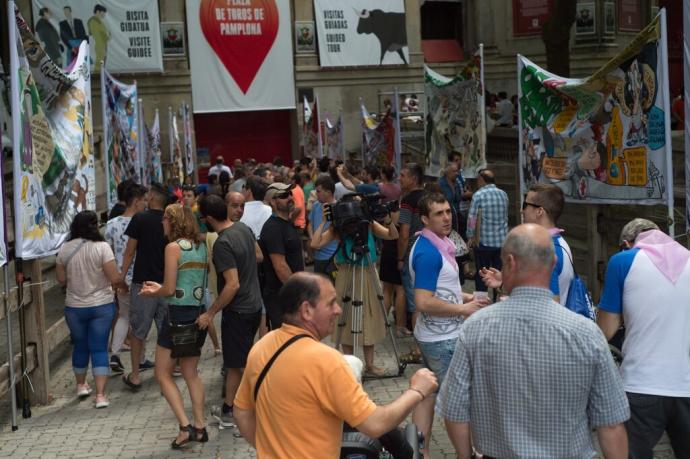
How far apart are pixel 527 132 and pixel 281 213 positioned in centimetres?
276

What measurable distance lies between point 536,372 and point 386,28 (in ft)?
87.4

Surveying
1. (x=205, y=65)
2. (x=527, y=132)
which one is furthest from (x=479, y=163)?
(x=205, y=65)

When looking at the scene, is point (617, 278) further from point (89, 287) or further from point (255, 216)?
point (255, 216)

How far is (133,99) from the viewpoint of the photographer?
43.4 ft

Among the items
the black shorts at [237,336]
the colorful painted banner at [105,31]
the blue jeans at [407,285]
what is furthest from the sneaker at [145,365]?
the colorful painted banner at [105,31]

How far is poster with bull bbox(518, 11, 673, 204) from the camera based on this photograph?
22.3 feet

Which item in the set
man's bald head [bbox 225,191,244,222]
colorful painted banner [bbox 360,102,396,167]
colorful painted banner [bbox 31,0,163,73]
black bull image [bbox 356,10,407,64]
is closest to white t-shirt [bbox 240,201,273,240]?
man's bald head [bbox 225,191,244,222]

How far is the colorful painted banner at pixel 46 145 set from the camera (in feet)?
24.3

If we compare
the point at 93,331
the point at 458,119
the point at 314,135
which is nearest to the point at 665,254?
the point at 93,331

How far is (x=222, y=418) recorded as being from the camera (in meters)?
7.50

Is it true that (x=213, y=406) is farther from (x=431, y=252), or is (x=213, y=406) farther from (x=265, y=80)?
(x=265, y=80)

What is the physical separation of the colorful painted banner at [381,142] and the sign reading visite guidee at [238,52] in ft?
34.0

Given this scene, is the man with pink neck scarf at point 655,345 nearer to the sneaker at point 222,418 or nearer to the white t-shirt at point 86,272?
the sneaker at point 222,418

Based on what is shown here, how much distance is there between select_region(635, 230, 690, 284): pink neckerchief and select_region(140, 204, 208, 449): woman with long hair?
3456mm
